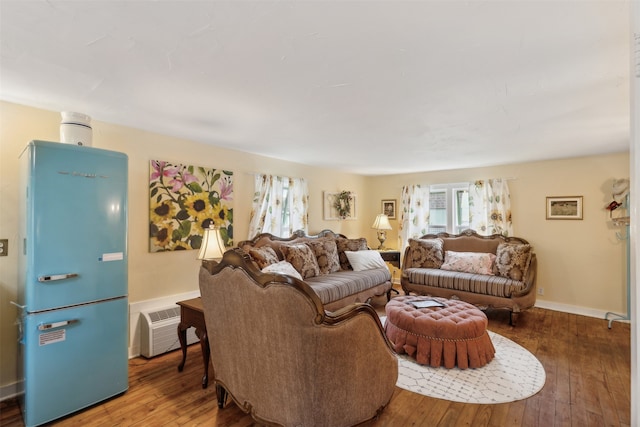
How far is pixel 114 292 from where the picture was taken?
243cm

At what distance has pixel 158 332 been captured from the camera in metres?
3.08

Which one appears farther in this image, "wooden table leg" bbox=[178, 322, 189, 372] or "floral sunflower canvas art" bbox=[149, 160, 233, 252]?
"floral sunflower canvas art" bbox=[149, 160, 233, 252]

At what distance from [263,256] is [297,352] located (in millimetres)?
2090

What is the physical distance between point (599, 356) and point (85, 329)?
14.7ft

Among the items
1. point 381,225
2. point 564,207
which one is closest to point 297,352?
point 381,225

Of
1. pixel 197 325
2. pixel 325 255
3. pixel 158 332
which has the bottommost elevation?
pixel 158 332

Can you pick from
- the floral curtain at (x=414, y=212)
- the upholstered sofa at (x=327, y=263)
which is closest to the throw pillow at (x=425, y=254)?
the upholstered sofa at (x=327, y=263)

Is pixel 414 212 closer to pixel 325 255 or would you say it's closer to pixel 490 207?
pixel 490 207

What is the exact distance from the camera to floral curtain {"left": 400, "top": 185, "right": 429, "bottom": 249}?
5.93 meters

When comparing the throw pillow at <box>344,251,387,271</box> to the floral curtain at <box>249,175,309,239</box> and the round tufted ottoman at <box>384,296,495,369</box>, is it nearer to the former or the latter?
the floral curtain at <box>249,175,309,239</box>

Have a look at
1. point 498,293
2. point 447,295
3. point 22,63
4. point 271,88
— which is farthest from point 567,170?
point 22,63

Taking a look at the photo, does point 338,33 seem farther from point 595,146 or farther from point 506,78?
point 595,146

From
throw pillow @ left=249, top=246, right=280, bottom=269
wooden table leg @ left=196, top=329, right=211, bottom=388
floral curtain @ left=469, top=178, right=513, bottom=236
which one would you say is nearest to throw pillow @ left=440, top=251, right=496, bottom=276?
floral curtain @ left=469, top=178, right=513, bottom=236

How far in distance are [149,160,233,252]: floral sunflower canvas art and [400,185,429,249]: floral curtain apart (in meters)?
3.43
